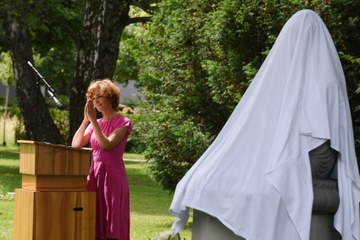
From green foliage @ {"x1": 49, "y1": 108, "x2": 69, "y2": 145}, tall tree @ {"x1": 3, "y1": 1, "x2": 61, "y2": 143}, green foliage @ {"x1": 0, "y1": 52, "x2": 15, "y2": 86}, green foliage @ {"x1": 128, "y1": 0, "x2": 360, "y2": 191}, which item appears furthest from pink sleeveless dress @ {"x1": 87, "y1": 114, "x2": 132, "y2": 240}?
green foliage @ {"x1": 0, "y1": 52, "x2": 15, "y2": 86}

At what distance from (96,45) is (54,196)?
27.6 ft

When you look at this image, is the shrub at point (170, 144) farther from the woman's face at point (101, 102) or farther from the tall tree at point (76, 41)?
the woman's face at point (101, 102)

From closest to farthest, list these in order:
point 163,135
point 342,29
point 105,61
Result: 1. point 342,29
2. point 163,135
3. point 105,61

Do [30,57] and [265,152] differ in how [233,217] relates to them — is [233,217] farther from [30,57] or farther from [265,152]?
[30,57]

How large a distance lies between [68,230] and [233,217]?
257 cm

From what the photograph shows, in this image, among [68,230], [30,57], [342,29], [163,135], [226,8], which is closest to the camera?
[68,230]

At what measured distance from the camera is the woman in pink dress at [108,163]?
8.80 m

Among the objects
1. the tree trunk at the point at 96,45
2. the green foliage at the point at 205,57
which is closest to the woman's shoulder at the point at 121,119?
the green foliage at the point at 205,57

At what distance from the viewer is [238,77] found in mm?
11148

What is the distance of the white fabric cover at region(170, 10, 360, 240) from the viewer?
6066mm

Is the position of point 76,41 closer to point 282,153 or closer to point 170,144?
point 170,144

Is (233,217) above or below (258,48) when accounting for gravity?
below

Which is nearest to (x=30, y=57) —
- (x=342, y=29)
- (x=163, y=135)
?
(x=163, y=135)

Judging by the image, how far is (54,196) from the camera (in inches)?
325
